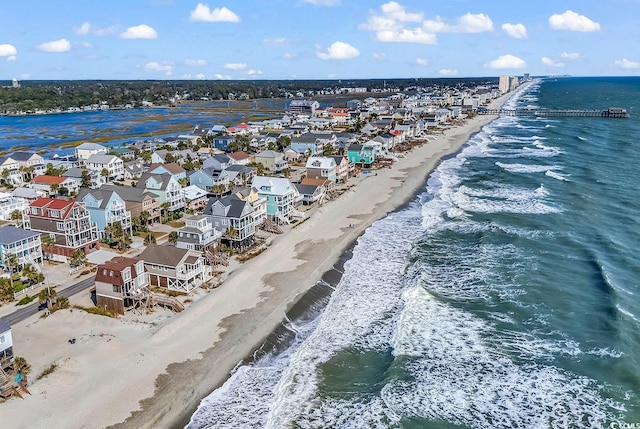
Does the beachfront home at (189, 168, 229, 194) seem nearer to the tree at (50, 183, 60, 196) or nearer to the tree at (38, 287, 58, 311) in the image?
the tree at (50, 183, 60, 196)

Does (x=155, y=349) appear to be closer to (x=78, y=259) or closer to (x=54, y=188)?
(x=78, y=259)

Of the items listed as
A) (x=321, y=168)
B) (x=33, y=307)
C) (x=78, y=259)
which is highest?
(x=321, y=168)

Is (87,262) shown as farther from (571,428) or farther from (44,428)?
(571,428)

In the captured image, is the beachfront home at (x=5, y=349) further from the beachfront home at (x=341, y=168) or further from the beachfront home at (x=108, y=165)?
the beachfront home at (x=341, y=168)

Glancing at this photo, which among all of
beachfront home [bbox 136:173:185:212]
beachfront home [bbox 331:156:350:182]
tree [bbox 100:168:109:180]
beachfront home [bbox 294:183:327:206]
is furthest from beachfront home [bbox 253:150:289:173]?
beachfront home [bbox 136:173:185:212]

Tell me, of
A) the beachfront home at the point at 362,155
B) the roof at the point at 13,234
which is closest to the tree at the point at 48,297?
the roof at the point at 13,234

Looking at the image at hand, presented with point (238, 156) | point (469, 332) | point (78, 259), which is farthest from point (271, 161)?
point (469, 332)
